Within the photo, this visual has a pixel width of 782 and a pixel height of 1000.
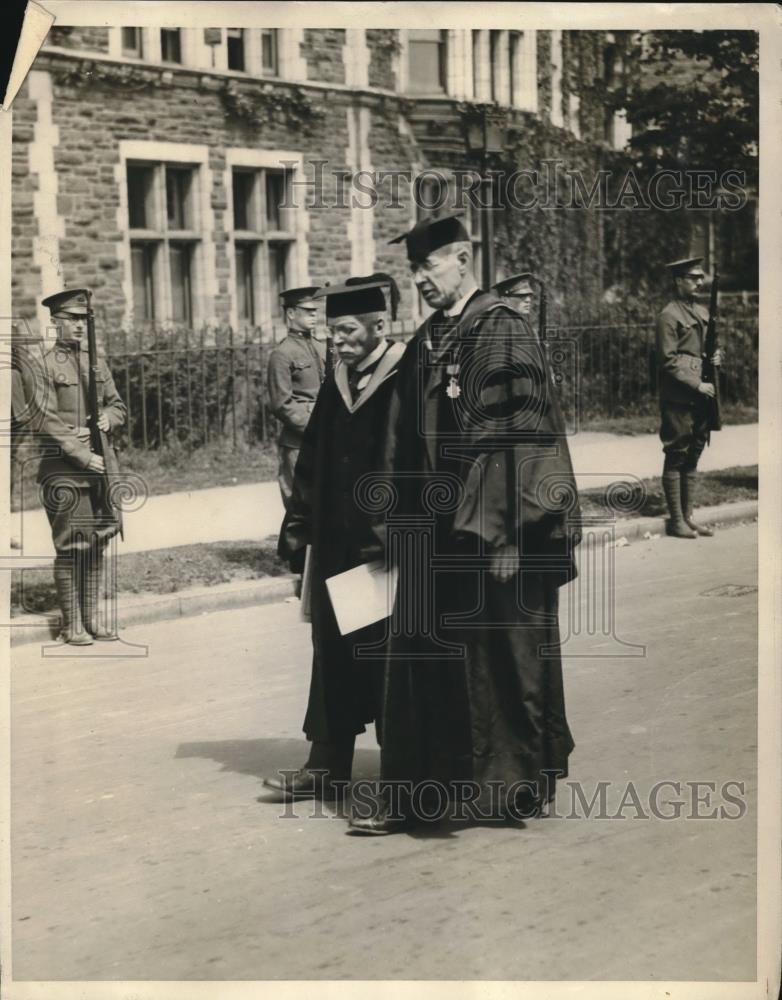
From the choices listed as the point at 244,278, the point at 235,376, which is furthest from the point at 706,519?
the point at 244,278

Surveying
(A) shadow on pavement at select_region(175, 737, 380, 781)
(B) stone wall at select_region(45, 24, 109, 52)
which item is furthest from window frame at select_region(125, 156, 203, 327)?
(A) shadow on pavement at select_region(175, 737, 380, 781)

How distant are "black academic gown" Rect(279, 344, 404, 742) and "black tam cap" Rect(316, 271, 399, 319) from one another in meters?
0.22

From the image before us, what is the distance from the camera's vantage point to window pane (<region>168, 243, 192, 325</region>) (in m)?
18.3

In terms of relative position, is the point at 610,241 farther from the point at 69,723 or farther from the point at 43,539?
the point at 69,723

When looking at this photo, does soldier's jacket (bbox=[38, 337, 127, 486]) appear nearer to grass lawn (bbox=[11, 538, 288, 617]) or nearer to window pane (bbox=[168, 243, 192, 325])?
grass lawn (bbox=[11, 538, 288, 617])

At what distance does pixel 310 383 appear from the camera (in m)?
11.0

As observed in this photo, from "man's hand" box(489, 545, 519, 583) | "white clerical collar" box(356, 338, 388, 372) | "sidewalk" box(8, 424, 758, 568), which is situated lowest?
"sidewalk" box(8, 424, 758, 568)

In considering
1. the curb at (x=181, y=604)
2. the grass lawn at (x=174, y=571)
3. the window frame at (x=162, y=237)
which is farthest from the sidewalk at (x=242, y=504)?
the window frame at (x=162, y=237)

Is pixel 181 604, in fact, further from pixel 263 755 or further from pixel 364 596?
pixel 364 596

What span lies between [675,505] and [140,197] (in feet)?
26.9

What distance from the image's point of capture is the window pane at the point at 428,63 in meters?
19.7

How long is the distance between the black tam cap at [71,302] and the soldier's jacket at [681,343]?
5411 millimetres

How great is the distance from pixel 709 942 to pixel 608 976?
A: 394mm

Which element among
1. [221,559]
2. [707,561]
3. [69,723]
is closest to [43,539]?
[221,559]
